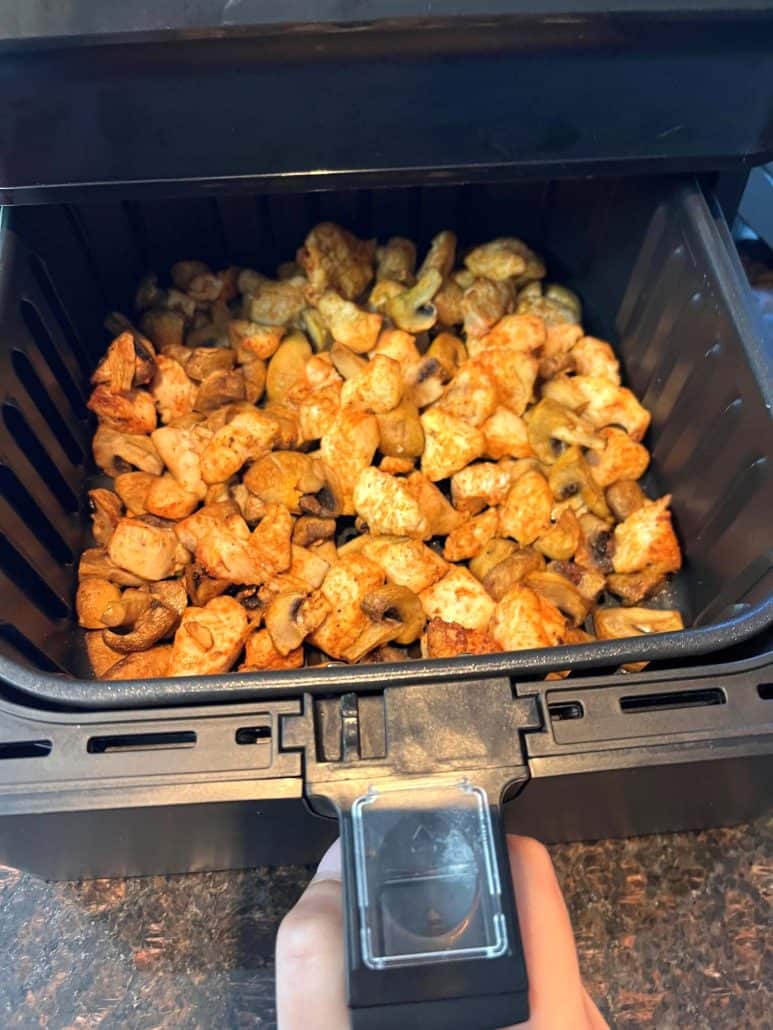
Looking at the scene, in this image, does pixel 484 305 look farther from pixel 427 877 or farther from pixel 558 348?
pixel 427 877

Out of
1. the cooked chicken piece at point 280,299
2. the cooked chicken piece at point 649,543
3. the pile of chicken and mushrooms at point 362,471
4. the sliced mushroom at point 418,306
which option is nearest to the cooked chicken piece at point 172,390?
the pile of chicken and mushrooms at point 362,471

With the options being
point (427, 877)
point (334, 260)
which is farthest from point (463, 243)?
point (427, 877)

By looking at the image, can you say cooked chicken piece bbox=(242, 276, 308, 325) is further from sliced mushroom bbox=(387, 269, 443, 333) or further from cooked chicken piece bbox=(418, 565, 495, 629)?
cooked chicken piece bbox=(418, 565, 495, 629)

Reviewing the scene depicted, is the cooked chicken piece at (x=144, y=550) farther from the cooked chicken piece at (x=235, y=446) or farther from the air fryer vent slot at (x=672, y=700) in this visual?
the air fryer vent slot at (x=672, y=700)

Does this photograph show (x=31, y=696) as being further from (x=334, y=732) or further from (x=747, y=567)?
(x=747, y=567)

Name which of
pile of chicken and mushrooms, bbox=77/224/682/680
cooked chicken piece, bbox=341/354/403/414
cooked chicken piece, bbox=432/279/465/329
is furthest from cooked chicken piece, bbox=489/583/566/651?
cooked chicken piece, bbox=432/279/465/329

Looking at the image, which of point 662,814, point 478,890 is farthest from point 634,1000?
point 478,890
